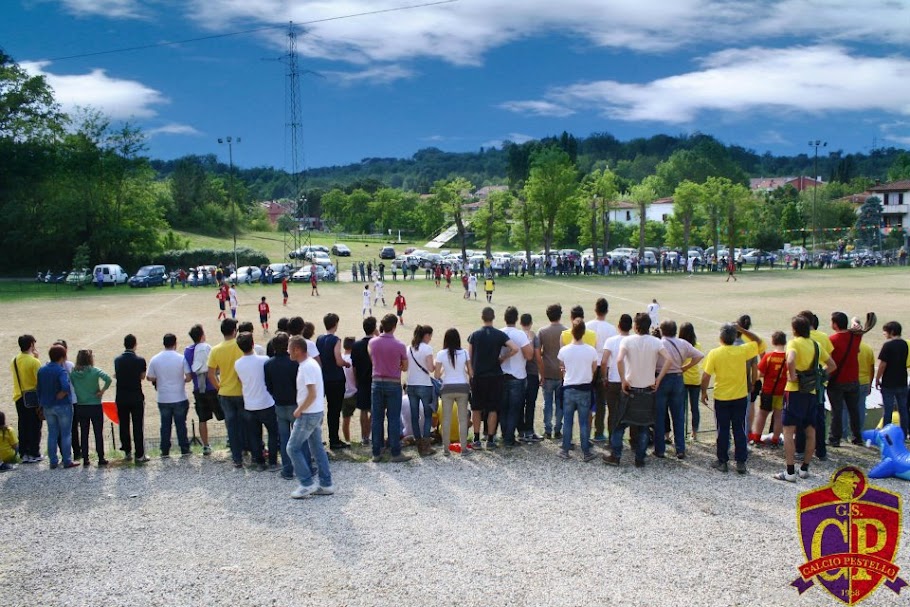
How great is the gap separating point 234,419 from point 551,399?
4.32m

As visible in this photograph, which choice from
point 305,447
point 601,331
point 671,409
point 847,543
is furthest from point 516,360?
point 847,543

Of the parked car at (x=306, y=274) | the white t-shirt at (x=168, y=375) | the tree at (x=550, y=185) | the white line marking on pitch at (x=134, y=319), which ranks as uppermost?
the tree at (x=550, y=185)

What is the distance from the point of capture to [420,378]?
9.16 metres

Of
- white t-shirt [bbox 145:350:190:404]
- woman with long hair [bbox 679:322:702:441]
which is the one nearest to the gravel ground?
white t-shirt [bbox 145:350:190:404]

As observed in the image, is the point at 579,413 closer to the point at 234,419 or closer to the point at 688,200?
the point at 234,419

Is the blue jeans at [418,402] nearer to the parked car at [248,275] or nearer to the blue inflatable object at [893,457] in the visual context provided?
the blue inflatable object at [893,457]

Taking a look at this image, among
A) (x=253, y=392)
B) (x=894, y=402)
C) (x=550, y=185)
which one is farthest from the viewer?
(x=550, y=185)

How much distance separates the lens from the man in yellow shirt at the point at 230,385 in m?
8.66

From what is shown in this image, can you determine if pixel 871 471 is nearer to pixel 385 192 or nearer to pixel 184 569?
pixel 184 569

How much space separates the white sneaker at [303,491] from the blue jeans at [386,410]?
125cm

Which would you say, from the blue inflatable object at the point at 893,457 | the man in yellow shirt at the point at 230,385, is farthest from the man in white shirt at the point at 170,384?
the blue inflatable object at the point at 893,457

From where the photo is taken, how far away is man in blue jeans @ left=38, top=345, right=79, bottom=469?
875 centimetres

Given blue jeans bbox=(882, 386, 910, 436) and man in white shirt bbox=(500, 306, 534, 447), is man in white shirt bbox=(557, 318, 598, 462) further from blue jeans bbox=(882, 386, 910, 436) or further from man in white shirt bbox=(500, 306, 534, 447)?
blue jeans bbox=(882, 386, 910, 436)

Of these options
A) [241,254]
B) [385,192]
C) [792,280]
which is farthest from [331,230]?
[792,280]
